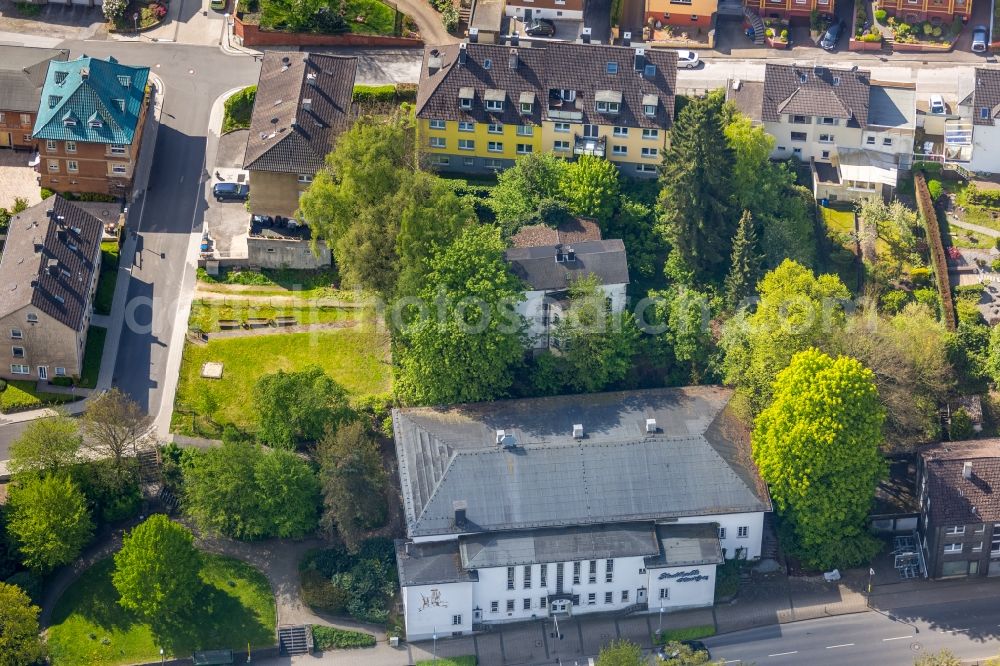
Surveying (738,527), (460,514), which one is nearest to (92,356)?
(460,514)

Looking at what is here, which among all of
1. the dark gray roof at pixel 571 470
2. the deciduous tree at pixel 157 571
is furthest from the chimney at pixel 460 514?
the deciduous tree at pixel 157 571

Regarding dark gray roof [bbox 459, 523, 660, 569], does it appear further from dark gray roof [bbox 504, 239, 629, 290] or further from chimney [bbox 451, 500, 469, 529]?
dark gray roof [bbox 504, 239, 629, 290]

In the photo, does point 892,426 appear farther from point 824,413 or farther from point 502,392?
point 502,392

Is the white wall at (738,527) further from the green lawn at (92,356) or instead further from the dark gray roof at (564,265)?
the green lawn at (92,356)

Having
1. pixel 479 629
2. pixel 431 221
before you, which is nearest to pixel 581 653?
pixel 479 629

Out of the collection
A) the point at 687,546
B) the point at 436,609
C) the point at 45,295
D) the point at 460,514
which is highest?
the point at 45,295

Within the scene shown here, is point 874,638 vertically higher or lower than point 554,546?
lower

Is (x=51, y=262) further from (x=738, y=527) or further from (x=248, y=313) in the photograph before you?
(x=738, y=527)
